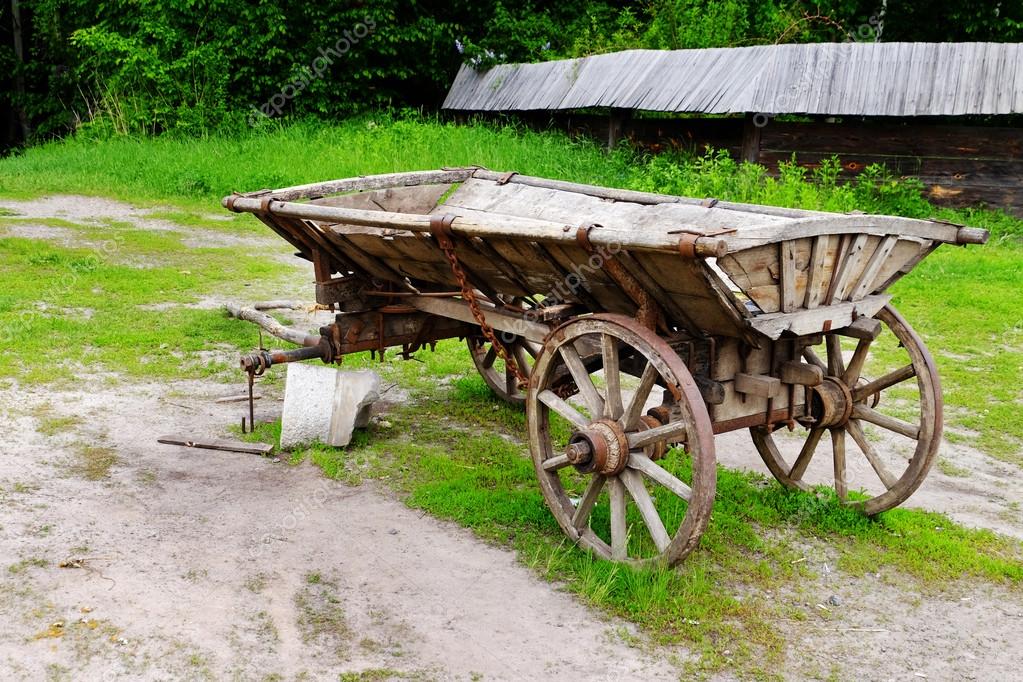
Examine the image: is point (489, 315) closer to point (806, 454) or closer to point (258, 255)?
point (806, 454)

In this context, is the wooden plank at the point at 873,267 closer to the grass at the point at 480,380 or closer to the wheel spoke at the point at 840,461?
the wheel spoke at the point at 840,461

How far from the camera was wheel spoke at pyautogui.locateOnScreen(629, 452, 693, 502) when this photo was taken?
381 cm

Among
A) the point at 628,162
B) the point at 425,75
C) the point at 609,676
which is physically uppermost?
the point at 425,75

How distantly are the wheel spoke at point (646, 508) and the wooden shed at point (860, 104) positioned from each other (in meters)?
9.29

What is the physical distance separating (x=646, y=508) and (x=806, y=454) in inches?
50.4

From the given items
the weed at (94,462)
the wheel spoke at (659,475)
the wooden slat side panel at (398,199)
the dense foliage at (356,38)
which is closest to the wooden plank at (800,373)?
the wheel spoke at (659,475)

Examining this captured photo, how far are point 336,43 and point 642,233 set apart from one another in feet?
53.1

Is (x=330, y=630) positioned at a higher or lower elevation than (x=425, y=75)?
lower

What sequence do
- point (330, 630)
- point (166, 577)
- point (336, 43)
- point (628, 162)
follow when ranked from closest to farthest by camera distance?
1. point (330, 630)
2. point (166, 577)
3. point (628, 162)
4. point (336, 43)

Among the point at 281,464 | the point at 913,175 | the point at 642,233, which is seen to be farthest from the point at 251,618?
the point at 913,175

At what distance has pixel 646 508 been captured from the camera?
3982mm

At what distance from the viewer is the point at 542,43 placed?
19.2m

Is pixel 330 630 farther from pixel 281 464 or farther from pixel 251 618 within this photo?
pixel 281 464

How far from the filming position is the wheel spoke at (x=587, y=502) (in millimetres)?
4219
